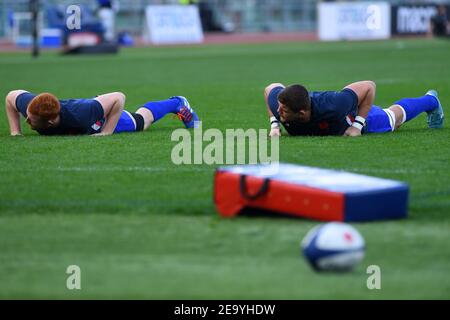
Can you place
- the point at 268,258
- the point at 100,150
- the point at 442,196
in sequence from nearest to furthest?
the point at 268,258
the point at 442,196
the point at 100,150

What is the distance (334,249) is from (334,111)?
5224 millimetres

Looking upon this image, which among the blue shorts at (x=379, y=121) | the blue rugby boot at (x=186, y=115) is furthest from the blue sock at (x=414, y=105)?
the blue rugby boot at (x=186, y=115)

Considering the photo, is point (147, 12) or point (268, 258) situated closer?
point (268, 258)

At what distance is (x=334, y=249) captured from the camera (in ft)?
20.3

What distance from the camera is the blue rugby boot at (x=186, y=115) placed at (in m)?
12.9

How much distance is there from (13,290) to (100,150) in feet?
16.5

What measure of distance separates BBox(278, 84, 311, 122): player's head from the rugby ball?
4489 mm

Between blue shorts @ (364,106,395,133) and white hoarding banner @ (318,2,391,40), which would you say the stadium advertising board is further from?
blue shorts @ (364,106,395,133)

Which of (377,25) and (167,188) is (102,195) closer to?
(167,188)

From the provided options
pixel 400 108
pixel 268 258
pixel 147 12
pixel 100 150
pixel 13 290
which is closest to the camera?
pixel 13 290

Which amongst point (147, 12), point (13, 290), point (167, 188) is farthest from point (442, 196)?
point (147, 12)

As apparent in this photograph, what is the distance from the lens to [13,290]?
5941 millimetres

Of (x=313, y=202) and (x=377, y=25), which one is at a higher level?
(x=377, y=25)

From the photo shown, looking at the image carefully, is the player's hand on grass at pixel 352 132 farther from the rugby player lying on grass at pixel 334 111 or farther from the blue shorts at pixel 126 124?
the blue shorts at pixel 126 124
